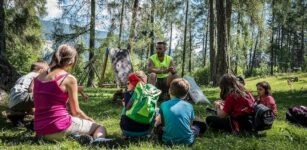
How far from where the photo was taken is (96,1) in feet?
76.6

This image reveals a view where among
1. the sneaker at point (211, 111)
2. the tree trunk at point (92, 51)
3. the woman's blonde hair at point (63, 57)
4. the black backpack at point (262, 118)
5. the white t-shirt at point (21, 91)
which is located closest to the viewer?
the woman's blonde hair at point (63, 57)

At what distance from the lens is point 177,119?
5.62m

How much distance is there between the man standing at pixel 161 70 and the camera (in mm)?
10057

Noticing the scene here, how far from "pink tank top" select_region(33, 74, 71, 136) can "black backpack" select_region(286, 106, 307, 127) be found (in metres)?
4.49

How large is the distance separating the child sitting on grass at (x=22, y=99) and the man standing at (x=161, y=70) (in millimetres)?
3598

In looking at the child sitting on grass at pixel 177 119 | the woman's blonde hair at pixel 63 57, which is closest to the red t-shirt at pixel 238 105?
the child sitting on grass at pixel 177 119

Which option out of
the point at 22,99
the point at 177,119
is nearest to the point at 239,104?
the point at 177,119

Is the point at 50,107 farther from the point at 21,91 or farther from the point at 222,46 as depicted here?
the point at 222,46

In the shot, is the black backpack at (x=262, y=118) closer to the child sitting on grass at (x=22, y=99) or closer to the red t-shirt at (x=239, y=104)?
the red t-shirt at (x=239, y=104)

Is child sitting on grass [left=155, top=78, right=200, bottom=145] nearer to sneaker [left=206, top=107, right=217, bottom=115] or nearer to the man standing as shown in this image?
sneaker [left=206, top=107, right=217, bottom=115]

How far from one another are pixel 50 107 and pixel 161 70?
5.14 metres

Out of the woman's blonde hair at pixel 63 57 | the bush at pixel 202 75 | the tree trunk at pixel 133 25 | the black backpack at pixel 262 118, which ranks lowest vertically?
the bush at pixel 202 75

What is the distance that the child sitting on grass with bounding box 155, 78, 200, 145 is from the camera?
561 cm

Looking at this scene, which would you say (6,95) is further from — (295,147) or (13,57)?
(13,57)
